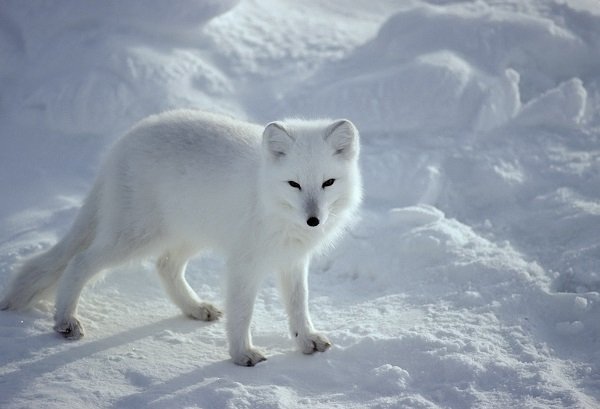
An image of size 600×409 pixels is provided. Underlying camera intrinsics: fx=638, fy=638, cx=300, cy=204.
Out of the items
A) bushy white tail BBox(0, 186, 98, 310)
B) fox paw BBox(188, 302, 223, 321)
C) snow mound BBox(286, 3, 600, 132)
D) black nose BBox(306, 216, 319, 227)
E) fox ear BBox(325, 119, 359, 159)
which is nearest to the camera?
black nose BBox(306, 216, 319, 227)

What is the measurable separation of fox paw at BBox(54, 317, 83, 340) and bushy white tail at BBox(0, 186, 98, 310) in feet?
1.06

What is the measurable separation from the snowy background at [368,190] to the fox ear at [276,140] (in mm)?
1176

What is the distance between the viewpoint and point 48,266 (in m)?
3.94

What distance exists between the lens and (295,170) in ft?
11.0

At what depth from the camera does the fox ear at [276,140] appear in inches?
135

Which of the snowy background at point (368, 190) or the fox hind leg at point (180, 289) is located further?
the fox hind leg at point (180, 289)

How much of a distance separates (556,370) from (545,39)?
4.51 metres

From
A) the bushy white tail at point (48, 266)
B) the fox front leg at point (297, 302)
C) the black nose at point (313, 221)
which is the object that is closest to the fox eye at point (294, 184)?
the black nose at point (313, 221)

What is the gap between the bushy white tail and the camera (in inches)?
151

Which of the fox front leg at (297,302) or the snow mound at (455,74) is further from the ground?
the snow mound at (455,74)

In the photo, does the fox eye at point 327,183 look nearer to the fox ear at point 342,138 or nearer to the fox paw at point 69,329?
the fox ear at point 342,138

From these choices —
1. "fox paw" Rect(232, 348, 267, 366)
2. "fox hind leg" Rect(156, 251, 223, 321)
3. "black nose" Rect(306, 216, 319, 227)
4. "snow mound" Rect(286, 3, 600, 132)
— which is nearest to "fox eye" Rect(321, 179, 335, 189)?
"black nose" Rect(306, 216, 319, 227)

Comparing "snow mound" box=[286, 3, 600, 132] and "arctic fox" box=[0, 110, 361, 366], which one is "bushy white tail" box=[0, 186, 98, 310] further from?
"snow mound" box=[286, 3, 600, 132]

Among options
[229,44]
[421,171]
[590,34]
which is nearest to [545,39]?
[590,34]
